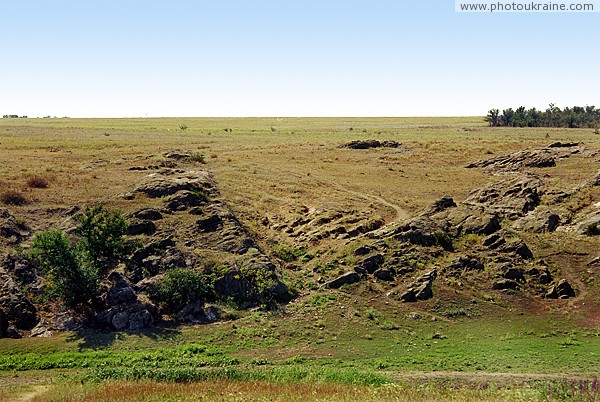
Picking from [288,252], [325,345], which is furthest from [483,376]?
[288,252]

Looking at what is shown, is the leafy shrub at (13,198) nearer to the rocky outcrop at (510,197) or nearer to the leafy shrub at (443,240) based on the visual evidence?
the leafy shrub at (443,240)

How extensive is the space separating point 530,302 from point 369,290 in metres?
9.33

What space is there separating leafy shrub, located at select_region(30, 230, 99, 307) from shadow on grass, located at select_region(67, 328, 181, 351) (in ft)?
7.94

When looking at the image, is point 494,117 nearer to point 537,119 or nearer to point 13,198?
point 537,119

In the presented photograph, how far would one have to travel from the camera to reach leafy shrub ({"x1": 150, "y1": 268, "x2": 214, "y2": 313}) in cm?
3384

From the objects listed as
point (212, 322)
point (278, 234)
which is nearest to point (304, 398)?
point (212, 322)

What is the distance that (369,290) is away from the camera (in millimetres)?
36094

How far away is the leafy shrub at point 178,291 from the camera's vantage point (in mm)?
33844

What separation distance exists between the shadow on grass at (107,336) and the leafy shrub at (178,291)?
2272 millimetres

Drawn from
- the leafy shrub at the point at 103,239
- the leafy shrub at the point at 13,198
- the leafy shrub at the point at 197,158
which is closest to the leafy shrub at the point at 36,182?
the leafy shrub at the point at 13,198

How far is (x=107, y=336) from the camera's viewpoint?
3062cm

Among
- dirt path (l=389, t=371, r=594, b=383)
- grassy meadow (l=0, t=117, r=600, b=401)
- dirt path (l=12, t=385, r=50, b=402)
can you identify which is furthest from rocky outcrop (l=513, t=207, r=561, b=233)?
dirt path (l=12, t=385, r=50, b=402)

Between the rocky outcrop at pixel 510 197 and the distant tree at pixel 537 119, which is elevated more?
the distant tree at pixel 537 119

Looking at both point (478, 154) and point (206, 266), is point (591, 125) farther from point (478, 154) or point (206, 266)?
point (206, 266)
